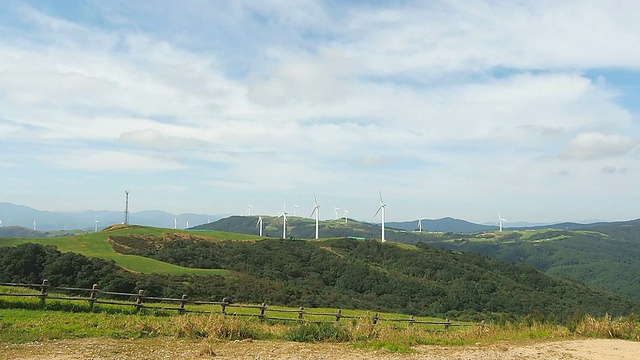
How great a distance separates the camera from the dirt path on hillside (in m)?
15.1

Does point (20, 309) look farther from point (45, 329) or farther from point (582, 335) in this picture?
point (582, 335)

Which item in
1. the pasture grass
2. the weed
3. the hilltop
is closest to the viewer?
the pasture grass

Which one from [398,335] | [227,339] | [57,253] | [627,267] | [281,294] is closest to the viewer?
[227,339]

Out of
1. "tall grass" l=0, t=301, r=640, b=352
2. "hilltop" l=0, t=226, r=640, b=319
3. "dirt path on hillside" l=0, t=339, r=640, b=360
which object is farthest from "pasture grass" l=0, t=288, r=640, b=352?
"hilltop" l=0, t=226, r=640, b=319

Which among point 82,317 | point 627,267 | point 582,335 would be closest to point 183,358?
point 82,317

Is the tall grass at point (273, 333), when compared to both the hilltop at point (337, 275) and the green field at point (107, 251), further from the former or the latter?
the green field at point (107, 251)

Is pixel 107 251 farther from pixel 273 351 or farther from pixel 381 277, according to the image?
pixel 273 351

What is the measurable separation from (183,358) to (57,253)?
47.0 meters

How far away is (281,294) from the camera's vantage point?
64.6 m

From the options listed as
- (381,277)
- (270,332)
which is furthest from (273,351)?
(381,277)

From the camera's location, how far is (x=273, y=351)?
16562 mm

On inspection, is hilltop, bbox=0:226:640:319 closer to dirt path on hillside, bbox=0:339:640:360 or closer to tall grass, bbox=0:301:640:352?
tall grass, bbox=0:301:640:352

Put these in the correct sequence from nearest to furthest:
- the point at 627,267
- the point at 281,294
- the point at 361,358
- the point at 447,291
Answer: the point at 361,358 → the point at 281,294 → the point at 447,291 → the point at 627,267

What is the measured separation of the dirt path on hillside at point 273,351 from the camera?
1506 centimetres
